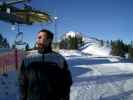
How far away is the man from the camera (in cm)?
422

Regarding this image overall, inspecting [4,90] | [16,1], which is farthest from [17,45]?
[4,90]

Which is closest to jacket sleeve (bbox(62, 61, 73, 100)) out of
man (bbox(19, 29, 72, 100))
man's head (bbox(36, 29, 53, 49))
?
man (bbox(19, 29, 72, 100))

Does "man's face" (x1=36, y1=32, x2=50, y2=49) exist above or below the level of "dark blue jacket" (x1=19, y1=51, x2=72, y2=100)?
above

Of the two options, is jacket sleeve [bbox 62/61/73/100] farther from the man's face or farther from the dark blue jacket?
the man's face

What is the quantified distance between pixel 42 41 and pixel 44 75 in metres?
0.47

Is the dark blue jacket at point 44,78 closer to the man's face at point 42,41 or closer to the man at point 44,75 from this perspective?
→ the man at point 44,75

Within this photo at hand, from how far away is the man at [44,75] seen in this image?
422 centimetres

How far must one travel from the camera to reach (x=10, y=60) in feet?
35.6

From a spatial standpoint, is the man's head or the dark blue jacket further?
the man's head

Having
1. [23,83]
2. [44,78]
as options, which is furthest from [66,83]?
[23,83]

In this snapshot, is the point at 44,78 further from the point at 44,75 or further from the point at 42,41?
the point at 42,41

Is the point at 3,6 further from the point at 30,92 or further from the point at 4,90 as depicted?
the point at 30,92

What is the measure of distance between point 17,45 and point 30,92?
1588 cm

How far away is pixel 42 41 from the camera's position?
4328 mm
